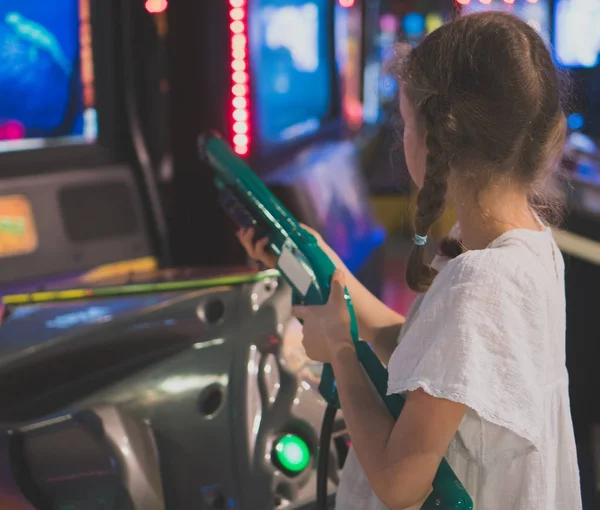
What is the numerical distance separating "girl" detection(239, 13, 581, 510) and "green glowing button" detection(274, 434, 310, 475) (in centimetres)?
7

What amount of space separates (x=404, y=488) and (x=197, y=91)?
4.75ft

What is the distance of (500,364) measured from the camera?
2.58 ft

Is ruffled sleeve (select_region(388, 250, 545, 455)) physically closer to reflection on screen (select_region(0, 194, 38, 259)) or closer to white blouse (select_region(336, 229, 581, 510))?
white blouse (select_region(336, 229, 581, 510))

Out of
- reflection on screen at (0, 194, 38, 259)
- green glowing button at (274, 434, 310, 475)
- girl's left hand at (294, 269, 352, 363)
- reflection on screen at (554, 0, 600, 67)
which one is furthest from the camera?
reflection on screen at (554, 0, 600, 67)

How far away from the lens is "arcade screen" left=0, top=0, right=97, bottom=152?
5.52ft

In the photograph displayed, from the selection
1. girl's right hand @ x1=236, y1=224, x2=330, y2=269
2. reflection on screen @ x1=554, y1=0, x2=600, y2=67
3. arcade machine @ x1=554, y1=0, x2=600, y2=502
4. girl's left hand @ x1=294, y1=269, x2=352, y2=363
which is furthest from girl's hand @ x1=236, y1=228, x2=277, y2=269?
reflection on screen @ x1=554, y1=0, x2=600, y2=67

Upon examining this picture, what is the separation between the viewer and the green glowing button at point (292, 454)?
100 cm

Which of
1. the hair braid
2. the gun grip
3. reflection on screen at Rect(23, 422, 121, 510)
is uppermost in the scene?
the hair braid

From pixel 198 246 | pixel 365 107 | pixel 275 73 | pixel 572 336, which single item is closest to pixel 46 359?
pixel 198 246

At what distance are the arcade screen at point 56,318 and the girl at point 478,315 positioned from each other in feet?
0.91

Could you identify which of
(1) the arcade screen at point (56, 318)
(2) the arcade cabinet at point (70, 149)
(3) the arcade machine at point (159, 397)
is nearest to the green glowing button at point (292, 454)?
(3) the arcade machine at point (159, 397)

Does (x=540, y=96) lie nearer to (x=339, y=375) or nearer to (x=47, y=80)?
(x=339, y=375)

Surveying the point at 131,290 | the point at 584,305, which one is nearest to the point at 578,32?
the point at 584,305

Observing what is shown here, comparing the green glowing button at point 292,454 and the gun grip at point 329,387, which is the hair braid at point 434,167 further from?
the green glowing button at point 292,454
